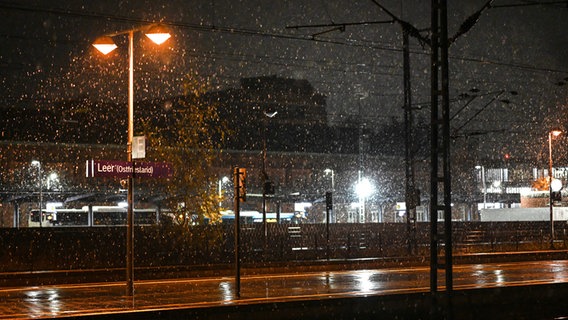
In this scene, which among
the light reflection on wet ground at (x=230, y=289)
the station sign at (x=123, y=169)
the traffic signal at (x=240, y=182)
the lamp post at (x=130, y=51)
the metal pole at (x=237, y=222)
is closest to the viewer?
the light reflection on wet ground at (x=230, y=289)

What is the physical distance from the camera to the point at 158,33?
20.2 metres

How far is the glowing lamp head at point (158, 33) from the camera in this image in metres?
20.2

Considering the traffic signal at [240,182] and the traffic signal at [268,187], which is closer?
the traffic signal at [240,182]

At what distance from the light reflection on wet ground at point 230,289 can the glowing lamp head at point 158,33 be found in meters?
6.34

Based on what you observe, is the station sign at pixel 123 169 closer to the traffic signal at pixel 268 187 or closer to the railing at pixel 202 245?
the traffic signal at pixel 268 187

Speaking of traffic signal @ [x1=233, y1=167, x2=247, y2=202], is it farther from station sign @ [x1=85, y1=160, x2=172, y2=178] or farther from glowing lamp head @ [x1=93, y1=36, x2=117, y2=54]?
glowing lamp head @ [x1=93, y1=36, x2=117, y2=54]

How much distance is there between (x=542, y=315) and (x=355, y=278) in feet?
40.6

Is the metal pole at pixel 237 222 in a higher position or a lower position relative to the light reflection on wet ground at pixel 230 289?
higher

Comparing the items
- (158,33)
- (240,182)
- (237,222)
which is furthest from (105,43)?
(237,222)

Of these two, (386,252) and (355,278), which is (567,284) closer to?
(355,278)

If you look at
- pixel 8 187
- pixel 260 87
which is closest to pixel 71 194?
pixel 8 187

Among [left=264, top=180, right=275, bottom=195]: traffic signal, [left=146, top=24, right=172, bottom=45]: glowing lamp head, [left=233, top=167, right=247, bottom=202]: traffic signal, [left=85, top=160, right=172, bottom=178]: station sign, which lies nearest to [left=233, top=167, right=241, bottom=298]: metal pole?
[left=233, top=167, right=247, bottom=202]: traffic signal

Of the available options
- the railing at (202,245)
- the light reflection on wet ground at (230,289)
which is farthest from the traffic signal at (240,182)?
the railing at (202,245)

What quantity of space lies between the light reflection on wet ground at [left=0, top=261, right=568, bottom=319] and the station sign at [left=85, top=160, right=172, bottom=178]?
10.5 ft
